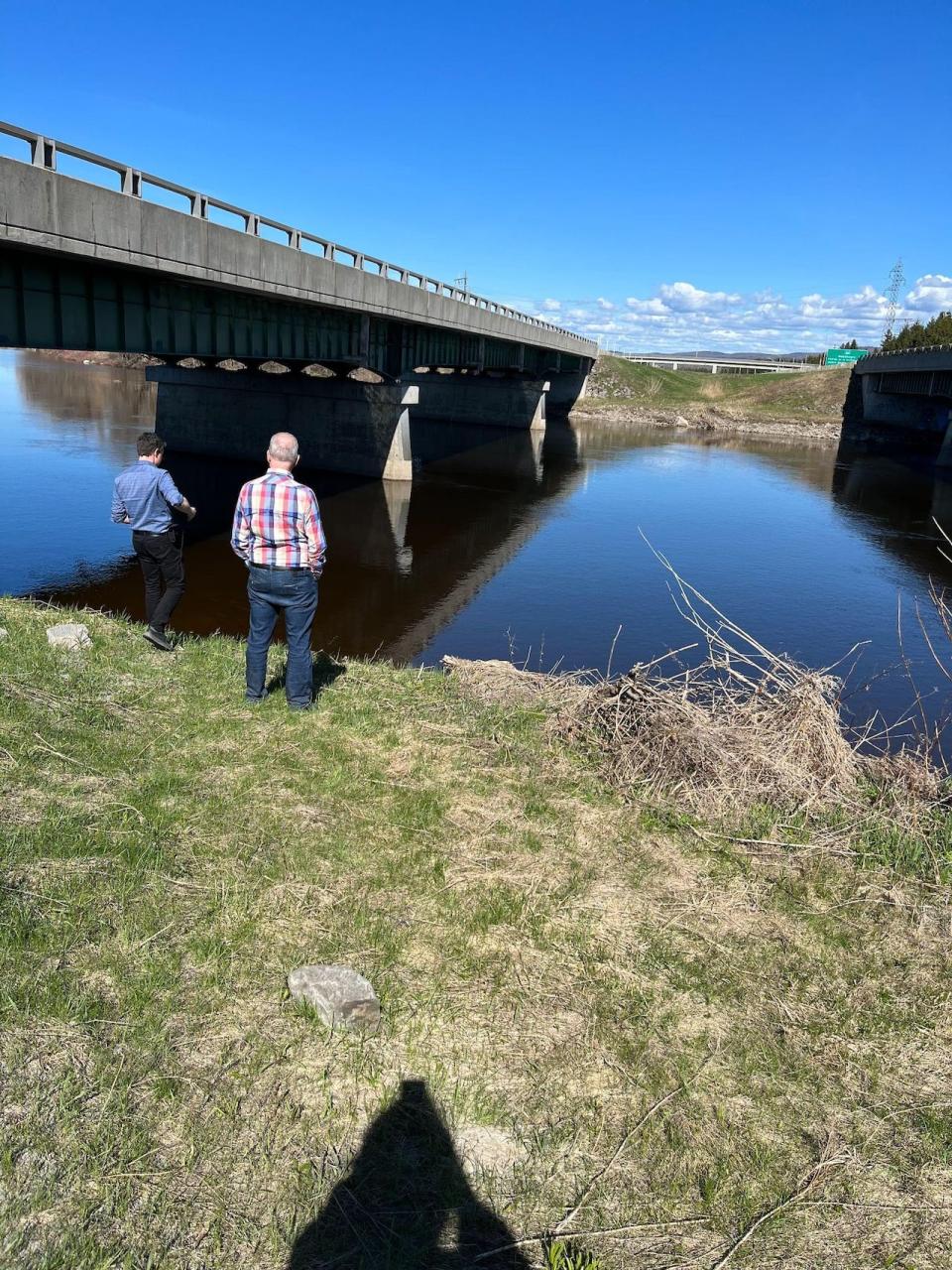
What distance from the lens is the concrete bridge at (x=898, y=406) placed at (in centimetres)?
5366

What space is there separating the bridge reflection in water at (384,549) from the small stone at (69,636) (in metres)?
5.97

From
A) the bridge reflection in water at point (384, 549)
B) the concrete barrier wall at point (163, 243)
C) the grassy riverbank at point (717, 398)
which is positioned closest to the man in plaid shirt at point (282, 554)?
the bridge reflection in water at point (384, 549)

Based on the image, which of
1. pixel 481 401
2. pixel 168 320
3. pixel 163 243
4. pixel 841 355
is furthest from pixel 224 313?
pixel 841 355

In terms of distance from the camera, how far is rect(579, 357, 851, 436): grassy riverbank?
74438mm

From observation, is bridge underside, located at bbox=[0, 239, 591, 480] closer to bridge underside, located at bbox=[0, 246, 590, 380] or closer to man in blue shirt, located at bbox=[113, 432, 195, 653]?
bridge underside, located at bbox=[0, 246, 590, 380]

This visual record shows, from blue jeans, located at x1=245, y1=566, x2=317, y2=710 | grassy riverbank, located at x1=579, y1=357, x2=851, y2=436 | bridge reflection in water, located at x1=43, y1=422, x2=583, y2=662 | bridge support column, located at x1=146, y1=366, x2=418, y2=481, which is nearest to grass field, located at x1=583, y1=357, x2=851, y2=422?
grassy riverbank, located at x1=579, y1=357, x2=851, y2=436

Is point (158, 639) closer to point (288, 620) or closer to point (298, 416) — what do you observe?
point (288, 620)

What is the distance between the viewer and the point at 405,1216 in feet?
9.62

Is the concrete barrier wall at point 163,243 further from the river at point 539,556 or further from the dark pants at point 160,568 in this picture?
the dark pants at point 160,568

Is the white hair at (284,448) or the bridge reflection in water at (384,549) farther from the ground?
the white hair at (284,448)

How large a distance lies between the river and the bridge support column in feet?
4.32

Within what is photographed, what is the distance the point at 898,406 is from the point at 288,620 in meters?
70.8

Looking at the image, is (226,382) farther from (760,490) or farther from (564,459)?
(760,490)

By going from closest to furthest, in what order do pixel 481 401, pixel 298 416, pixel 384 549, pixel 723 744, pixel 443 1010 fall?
pixel 443 1010, pixel 723 744, pixel 384 549, pixel 298 416, pixel 481 401
